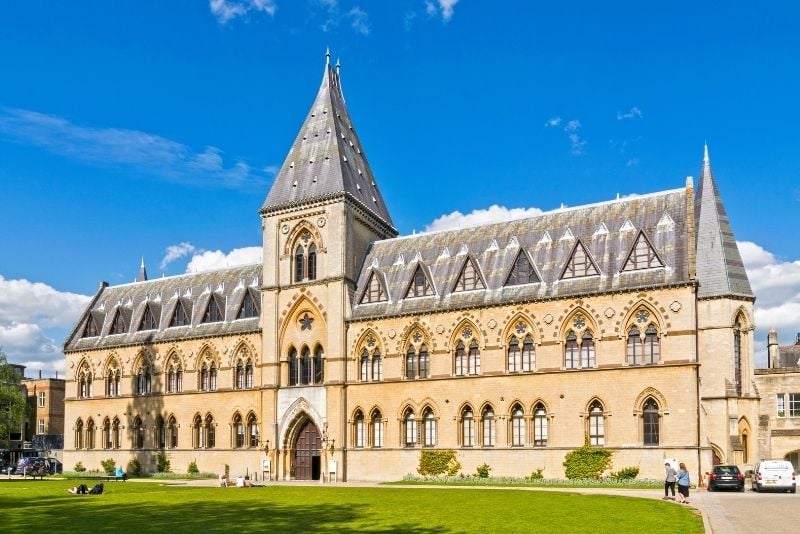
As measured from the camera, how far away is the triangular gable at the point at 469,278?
48.3m

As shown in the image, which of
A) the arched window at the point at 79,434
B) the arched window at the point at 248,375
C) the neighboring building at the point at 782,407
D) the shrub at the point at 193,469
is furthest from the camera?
the arched window at the point at 79,434

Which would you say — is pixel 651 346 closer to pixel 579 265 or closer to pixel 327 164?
pixel 579 265

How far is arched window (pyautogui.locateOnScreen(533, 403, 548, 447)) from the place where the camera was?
44281mm

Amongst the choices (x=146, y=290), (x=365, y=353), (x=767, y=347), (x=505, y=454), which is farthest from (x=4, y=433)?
(x=767, y=347)

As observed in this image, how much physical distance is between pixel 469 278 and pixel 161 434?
2682 cm

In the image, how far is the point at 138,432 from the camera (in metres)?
60.7

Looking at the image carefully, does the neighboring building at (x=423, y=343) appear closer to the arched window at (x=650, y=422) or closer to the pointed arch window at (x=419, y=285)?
the arched window at (x=650, y=422)

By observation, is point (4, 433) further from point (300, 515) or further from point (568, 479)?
point (300, 515)

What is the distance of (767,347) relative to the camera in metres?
74.7

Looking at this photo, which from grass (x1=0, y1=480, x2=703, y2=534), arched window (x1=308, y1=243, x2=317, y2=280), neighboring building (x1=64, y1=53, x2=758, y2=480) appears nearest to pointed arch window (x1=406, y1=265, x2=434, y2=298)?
neighboring building (x1=64, y1=53, x2=758, y2=480)

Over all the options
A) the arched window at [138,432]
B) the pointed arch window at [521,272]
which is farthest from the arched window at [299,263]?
the arched window at [138,432]

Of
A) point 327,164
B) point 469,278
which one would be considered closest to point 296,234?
point 327,164

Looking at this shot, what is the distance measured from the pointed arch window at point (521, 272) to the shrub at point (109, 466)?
33633 millimetres

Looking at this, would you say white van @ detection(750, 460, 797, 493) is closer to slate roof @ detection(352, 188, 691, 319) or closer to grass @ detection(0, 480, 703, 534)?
grass @ detection(0, 480, 703, 534)
